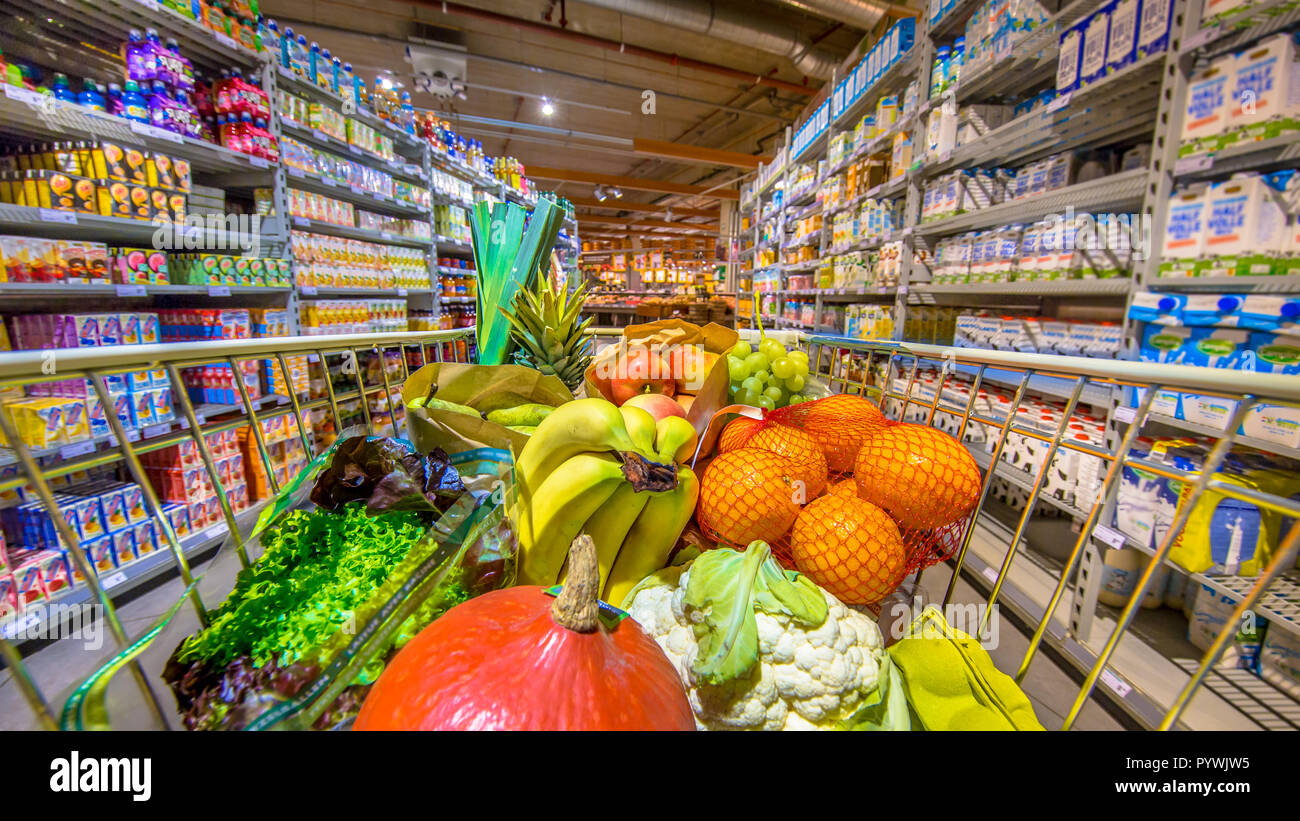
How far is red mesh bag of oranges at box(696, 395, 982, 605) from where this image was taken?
0.76 meters

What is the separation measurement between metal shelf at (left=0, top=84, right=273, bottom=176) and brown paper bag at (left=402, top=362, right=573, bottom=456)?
7.64ft

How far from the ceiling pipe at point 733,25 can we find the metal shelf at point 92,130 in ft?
13.5

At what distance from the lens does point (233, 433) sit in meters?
2.80

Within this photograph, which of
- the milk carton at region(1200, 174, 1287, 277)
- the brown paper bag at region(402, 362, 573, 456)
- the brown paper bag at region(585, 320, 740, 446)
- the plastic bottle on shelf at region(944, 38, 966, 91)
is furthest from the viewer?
the plastic bottle on shelf at region(944, 38, 966, 91)

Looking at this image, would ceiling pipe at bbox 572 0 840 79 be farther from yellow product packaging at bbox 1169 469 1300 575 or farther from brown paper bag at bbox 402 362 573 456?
yellow product packaging at bbox 1169 469 1300 575

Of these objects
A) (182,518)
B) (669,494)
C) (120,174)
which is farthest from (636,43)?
(669,494)

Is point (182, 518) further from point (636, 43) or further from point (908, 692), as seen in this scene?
point (636, 43)

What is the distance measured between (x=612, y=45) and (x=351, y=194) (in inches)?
167

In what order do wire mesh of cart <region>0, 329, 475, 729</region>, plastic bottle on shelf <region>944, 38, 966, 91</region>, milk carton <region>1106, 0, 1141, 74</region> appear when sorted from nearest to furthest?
wire mesh of cart <region>0, 329, 475, 729</region>
milk carton <region>1106, 0, 1141, 74</region>
plastic bottle on shelf <region>944, 38, 966, 91</region>

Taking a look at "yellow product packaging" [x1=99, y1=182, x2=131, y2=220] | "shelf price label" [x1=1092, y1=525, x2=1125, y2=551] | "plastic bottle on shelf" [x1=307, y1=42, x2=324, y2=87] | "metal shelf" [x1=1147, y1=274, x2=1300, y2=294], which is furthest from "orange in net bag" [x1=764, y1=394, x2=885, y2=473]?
"plastic bottle on shelf" [x1=307, y1=42, x2=324, y2=87]

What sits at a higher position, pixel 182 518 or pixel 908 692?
pixel 908 692

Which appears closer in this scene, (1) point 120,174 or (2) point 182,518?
(1) point 120,174

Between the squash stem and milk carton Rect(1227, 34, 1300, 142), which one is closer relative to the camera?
the squash stem

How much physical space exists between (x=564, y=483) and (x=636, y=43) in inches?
325
